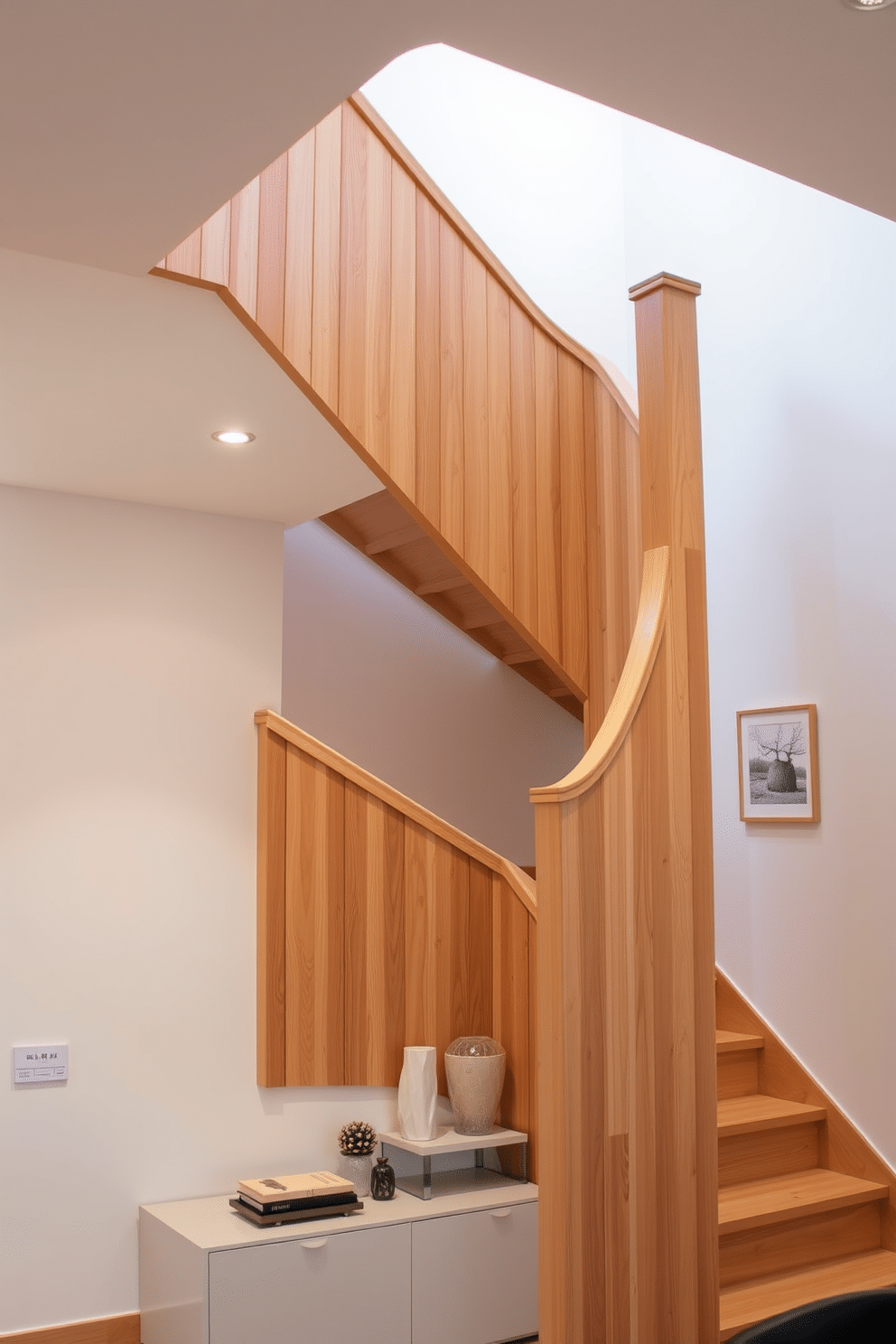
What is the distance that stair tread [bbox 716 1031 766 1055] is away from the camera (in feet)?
14.2

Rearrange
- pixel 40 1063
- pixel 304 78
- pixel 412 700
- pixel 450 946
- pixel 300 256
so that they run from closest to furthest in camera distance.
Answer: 1. pixel 304 78
2. pixel 300 256
3. pixel 40 1063
4. pixel 450 946
5. pixel 412 700

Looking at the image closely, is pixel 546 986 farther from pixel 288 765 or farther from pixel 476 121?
pixel 476 121

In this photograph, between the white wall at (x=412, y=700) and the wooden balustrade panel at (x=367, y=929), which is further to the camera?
the white wall at (x=412, y=700)

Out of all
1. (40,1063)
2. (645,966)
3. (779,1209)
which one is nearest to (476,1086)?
(779,1209)

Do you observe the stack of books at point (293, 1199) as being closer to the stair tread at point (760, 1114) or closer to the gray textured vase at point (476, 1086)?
the gray textured vase at point (476, 1086)

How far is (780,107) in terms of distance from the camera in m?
2.16

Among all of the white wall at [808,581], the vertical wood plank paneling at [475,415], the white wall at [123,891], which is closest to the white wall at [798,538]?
the white wall at [808,581]

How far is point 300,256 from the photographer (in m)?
3.14

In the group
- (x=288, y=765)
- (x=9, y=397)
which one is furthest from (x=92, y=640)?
(x=9, y=397)

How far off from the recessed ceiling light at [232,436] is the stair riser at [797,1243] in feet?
8.85

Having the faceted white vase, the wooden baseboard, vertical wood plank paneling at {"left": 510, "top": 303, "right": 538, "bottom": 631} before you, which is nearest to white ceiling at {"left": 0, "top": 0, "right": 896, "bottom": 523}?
vertical wood plank paneling at {"left": 510, "top": 303, "right": 538, "bottom": 631}

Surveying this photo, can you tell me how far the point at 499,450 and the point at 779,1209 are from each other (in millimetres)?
2448

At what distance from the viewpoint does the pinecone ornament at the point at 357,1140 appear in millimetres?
4051

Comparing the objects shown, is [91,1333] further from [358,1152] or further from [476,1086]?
[476,1086]
